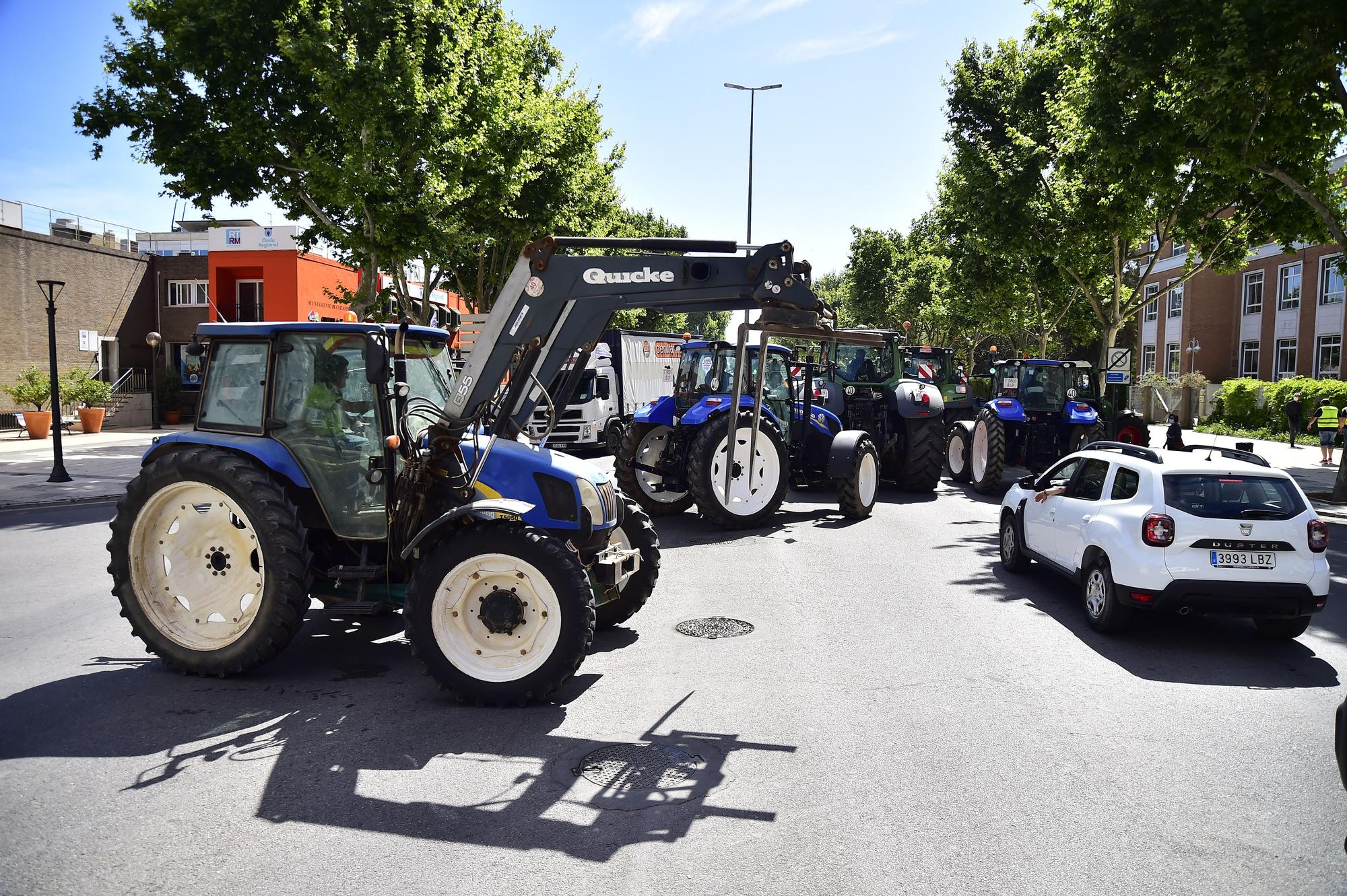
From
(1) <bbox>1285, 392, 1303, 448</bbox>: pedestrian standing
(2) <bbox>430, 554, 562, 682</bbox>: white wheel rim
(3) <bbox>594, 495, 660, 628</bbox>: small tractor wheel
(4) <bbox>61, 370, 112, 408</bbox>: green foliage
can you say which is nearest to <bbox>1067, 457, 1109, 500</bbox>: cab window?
(3) <bbox>594, 495, 660, 628</bbox>: small tractor wheel

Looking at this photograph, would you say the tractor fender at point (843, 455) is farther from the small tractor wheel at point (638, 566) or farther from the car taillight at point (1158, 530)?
the small tractor wheel at point (638, 566)

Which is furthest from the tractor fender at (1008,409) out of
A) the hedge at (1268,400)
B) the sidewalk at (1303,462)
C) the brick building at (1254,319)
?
the brick building at (1254,319)

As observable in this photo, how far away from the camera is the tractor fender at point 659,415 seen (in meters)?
13.9

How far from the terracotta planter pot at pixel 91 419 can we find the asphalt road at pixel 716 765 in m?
26.5

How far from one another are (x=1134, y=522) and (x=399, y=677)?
5734mm

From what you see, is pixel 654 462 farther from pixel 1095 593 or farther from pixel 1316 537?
pixel 1316 537

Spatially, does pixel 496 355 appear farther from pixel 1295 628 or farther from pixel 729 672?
pixel 1295 628

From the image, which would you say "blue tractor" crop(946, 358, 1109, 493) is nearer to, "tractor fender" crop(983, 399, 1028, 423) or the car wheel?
"tractor fender" crop(983, 399, 1028, 423)

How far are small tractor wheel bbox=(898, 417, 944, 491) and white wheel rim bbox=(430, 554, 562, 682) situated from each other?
1179 cm

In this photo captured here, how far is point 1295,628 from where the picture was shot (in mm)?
7605

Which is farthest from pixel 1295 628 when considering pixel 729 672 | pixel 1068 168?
pixel 1068 168

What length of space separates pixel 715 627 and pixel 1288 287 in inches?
1613

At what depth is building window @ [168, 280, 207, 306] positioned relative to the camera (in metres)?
40.2

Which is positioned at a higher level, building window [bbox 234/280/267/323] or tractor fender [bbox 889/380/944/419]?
building window [bbox 234/280/267/323]
